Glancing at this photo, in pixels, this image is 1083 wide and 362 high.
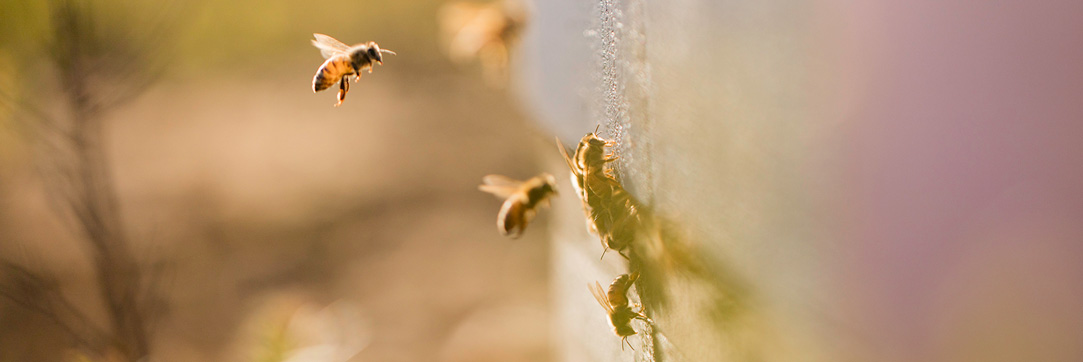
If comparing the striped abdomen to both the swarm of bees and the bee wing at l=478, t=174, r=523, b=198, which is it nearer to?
the bee wing at l=478, t=174, r=523, b=198

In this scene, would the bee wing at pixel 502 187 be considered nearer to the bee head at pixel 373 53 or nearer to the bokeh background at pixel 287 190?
the bee head at pixel 373 53

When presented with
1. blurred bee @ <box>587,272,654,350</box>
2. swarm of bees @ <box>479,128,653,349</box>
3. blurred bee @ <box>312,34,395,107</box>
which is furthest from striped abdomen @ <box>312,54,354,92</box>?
blurred bee @ <box>587,272,654,350</box>

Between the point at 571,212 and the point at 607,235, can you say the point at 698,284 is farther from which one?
the point at 571,212

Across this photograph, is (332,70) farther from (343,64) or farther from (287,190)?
(287,190)

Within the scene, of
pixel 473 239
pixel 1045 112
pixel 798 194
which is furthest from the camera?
pixel 473 239

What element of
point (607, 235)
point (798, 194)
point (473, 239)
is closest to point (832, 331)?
point (798, 194)
